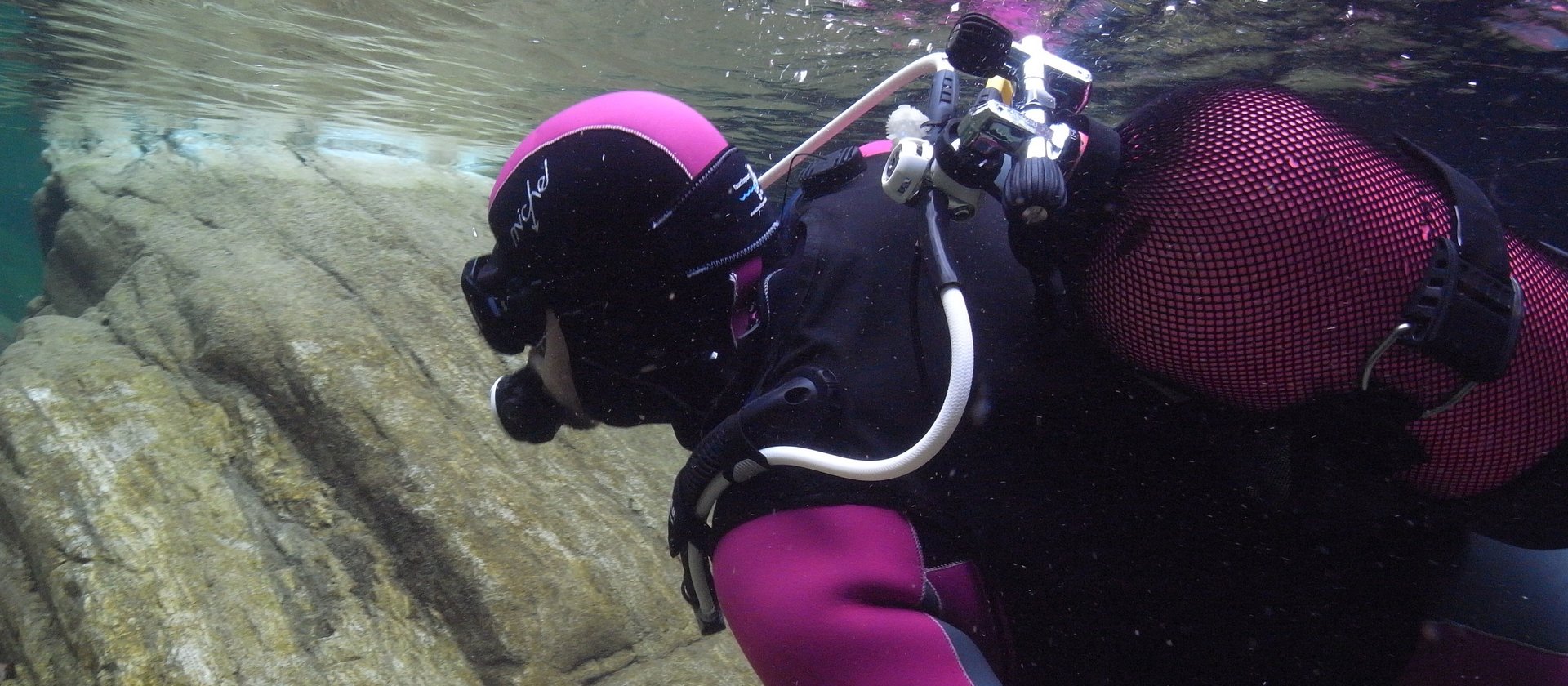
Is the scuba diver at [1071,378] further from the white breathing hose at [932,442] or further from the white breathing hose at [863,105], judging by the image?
the white breathing hose at [863,105]

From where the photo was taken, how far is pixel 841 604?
1493mm

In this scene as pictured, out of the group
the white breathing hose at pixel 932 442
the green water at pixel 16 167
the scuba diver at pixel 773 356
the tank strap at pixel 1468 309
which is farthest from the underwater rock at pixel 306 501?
the green water at pixel 16 167

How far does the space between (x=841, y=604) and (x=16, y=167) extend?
45969 mm

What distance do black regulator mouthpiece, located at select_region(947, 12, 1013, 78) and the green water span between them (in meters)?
14.2

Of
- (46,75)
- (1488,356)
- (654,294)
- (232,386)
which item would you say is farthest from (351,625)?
(46,75)

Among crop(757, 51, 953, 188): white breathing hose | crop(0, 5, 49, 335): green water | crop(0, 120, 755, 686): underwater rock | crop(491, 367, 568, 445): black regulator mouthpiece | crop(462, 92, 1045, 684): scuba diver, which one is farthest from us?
crop(0, 5, 49, 335): green water

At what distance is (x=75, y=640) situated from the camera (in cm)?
419

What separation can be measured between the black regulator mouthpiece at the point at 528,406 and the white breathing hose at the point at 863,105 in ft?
2.85

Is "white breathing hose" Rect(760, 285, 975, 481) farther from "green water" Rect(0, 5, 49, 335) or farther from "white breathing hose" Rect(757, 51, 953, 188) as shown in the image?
"green water" Rect(0, 5, 49, 335)

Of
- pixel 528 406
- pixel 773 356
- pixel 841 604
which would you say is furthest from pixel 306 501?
pixel 841 604

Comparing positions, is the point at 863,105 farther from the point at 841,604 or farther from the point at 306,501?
the point at 306,501

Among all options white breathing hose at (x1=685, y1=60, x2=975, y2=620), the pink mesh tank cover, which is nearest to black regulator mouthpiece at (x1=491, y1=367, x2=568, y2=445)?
white breathing hose at (x1=685, y1=60, x2=975, y2=620)

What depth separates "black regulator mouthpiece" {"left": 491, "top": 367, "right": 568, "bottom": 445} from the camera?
2.24 m

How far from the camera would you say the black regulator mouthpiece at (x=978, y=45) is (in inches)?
70.9
